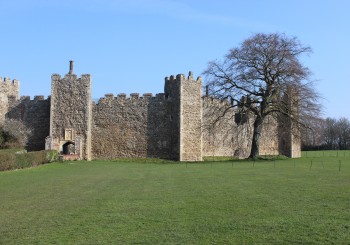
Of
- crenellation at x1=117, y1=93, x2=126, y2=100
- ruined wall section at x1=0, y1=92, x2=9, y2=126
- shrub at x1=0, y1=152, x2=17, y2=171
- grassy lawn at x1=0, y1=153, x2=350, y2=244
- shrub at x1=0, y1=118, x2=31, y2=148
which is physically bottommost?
grassy lawn at x1=0, y1=153, x2=350, y2=244

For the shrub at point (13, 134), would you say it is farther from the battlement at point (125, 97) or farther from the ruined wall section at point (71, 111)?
the battlement at point (125, 97)

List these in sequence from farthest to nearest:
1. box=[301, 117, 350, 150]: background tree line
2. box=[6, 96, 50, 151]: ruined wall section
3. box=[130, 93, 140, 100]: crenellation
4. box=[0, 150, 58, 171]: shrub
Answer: box=[301, 117, 350, 150]: background tree line < box=[6, 96, 50, 151]: ruined wall section < box=[130, 93, 140, 100]: crenellation < box=[0, 150, 58, 171]: shrub

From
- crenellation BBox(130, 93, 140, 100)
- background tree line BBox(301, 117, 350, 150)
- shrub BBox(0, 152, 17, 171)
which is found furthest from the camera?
background tree line BBox(301, 117, 350, 150)

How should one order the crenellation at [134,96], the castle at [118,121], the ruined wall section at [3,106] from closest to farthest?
the castle at [118,121] < the crenellation at [134,96] < the ruined wall section at [3,106]

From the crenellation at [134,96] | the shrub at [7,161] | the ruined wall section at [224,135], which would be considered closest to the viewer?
the shrub at [7,161]

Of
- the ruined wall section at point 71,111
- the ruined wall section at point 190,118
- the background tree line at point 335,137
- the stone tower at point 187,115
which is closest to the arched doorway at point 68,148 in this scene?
the ruined wall section at point 71,111

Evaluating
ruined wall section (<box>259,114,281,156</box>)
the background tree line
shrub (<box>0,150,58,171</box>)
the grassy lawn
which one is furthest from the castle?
the background tree line

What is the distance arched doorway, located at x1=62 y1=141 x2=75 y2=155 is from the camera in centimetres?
4125

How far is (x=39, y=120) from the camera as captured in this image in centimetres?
4250

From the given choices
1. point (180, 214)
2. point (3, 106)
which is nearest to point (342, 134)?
point (3, 106)

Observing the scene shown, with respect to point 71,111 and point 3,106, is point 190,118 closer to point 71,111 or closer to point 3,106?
point 71,111

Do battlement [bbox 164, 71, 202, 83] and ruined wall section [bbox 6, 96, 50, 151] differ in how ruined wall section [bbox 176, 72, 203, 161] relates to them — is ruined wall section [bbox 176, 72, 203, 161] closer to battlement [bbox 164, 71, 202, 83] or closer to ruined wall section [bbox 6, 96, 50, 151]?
battlement [bbox 164, 71, 202, 83]

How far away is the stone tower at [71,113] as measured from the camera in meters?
40.8

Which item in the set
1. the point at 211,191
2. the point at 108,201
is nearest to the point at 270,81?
the point at 211,191
